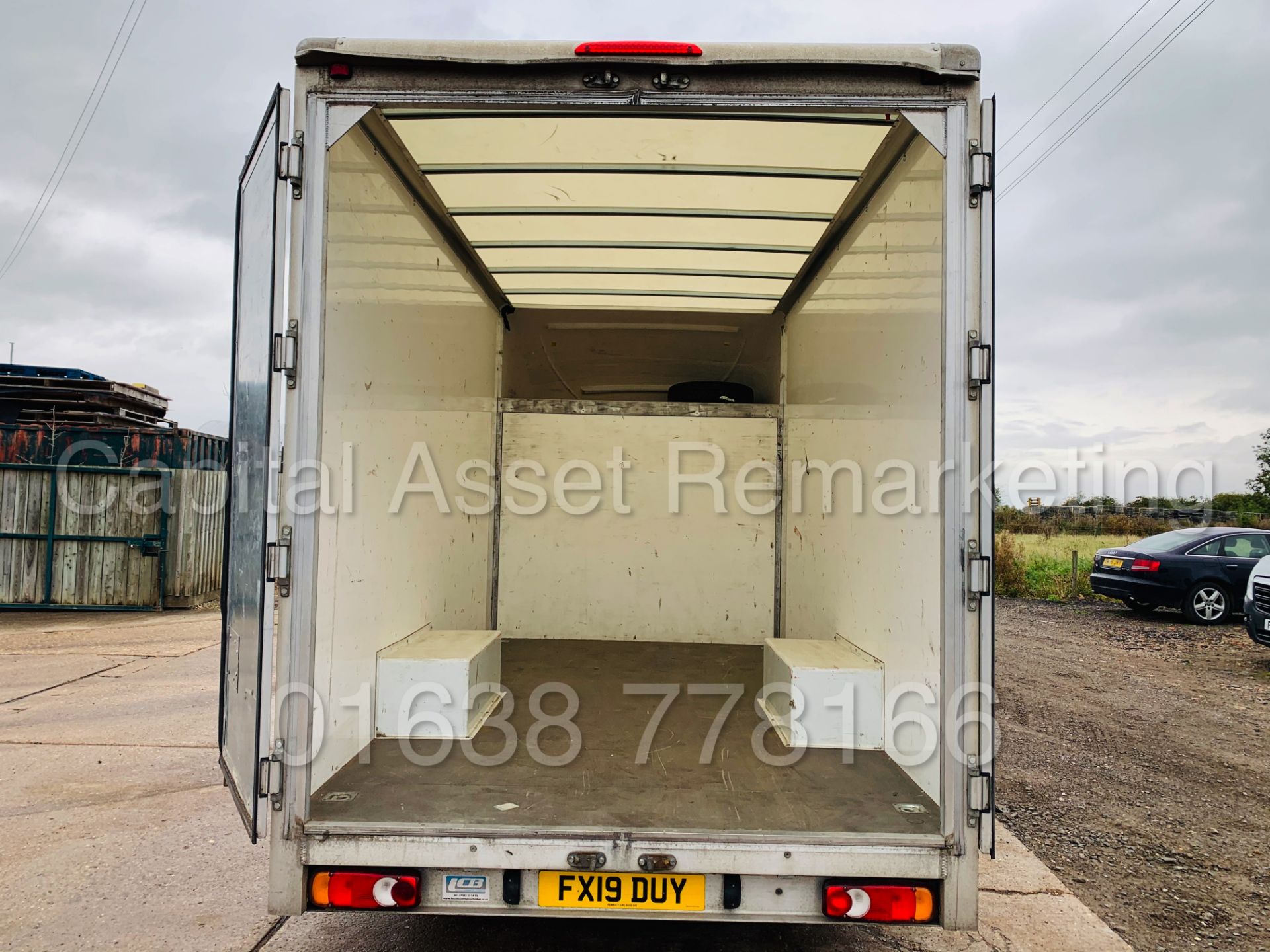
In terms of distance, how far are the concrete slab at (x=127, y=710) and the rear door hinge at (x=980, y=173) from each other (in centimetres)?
529

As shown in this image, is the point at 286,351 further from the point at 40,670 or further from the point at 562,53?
the point at 40,670

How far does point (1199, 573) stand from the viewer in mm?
10719

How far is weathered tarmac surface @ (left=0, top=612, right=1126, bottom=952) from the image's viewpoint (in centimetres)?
292

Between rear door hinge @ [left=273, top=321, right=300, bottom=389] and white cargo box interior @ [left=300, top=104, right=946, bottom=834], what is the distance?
0.17m

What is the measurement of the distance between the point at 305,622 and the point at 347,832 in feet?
1.82

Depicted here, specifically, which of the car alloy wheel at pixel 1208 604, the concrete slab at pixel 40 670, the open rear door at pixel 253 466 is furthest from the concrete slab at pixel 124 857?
the car alloy wheel at pixel 1208 604

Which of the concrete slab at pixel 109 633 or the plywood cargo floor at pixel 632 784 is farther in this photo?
the concrete slab at pixel 109 633

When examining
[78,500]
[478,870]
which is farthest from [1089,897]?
[78,500]

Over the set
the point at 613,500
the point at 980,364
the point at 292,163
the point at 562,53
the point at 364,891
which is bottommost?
the point at 364,891

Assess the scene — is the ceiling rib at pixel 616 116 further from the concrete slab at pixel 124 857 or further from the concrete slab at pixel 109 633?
the concrete slab at pixel 109 633

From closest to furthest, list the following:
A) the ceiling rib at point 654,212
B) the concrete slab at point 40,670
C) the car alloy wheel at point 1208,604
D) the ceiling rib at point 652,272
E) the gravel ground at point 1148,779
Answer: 1. the gravel ground at point 1148,779
2. the ceiling rib at point 654,212
3. the ceiling rib at point 652,272
4. the concrete slab at point 40,670
5. the car alloy wheel at point 1208,604

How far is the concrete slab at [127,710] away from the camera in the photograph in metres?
5.32

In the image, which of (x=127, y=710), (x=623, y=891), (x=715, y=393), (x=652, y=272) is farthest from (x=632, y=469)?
(x=127, y=710)

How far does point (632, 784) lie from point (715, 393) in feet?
11.9
